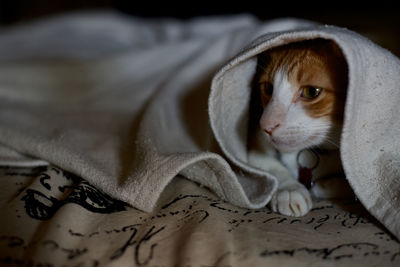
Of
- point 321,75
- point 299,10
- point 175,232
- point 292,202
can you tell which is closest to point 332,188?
point 292,202

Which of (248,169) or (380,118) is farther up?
(380,118)

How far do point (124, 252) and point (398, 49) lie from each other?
3.72 feet

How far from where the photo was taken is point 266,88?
2.97 ft

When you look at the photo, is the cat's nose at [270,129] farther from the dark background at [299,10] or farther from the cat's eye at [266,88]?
the dark background at [299,10]

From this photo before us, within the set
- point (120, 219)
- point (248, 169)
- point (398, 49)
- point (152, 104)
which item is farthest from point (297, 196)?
point (398, 49)

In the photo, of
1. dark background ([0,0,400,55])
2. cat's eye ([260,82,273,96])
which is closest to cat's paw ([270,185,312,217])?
cat's eye ([260,82,273,96])

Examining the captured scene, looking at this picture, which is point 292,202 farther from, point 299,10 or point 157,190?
point 299,10

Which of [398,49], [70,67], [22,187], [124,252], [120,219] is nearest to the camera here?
[124,252]

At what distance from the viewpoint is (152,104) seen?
110 centimetres

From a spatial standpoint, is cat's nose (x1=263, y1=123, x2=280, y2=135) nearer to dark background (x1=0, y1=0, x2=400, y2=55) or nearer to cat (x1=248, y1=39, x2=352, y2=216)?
cat (x1=248, y1=39, x2=352, y2=216)

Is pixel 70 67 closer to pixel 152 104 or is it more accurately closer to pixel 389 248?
pixel 152 104

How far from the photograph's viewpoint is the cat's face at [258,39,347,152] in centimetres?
79

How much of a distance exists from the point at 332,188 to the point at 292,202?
0.13 meters

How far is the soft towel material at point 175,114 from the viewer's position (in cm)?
71
